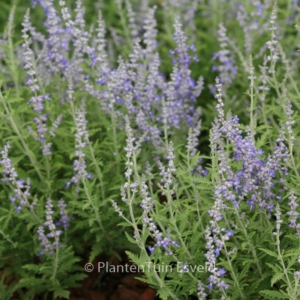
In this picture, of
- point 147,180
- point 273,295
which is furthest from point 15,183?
point 273,295

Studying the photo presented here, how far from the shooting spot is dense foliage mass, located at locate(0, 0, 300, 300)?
3641 mm

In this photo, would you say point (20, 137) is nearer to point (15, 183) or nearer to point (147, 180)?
point (15, 183)

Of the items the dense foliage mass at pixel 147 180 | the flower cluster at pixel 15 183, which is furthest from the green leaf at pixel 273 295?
the flower cluster at pixel 15 183

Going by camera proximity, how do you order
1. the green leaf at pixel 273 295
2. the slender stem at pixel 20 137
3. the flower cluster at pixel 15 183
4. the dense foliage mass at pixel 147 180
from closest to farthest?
the green leaf at pixel 273 295 → the dense foliage mass at pixel 147 180 → the flower cluster at pixel 15 183 → the slender stem at pixel 20 137

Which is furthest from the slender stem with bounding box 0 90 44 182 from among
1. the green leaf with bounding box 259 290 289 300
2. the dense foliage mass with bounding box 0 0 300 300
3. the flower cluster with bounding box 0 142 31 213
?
the green leaf with bounding box 259 290 289 300

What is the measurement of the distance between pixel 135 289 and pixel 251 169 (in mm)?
1794

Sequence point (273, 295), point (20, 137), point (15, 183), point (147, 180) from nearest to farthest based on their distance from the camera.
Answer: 1. point (273, 295)
2. point (147, 180)
3. point (15, 183)
4. point (20, 137)

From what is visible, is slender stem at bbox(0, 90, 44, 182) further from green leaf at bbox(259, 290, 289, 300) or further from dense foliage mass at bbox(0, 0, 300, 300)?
green leaf at bbox(259, 290, 289, 300)

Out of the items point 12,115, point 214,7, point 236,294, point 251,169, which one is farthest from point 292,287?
point 214,7

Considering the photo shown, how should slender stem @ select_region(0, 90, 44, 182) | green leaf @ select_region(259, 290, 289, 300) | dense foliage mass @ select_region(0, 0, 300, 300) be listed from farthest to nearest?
slender stem @ select_region(0, 90, 44, 182), dense foliage mass @ select_region(0, 0, 300, 300), green leaf @ select_region(259, 290, 289, 300)

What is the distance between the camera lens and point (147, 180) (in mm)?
4062

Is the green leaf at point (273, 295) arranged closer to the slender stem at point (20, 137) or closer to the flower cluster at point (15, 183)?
the flower cluster at point (15, 183)

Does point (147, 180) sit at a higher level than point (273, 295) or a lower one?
higher

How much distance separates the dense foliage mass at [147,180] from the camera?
143 inches
